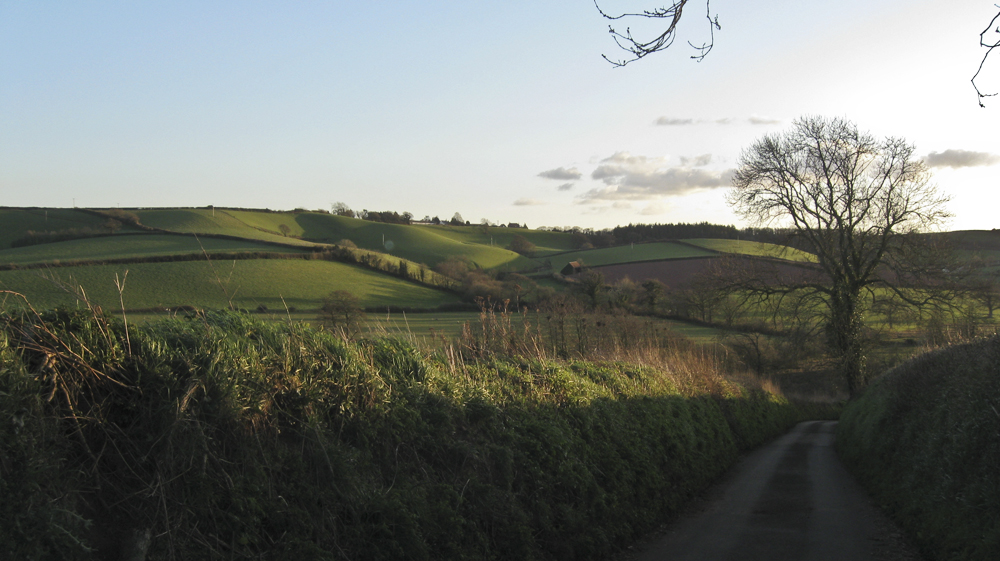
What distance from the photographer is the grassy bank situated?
6.30 metres

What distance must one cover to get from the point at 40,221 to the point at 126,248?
83.0 ft

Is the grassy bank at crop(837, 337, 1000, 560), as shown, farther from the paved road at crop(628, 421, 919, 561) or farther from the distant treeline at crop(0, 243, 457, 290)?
the distant treeline at crop(0, 243, 457, 290)

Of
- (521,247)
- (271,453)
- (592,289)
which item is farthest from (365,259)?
(271,453)

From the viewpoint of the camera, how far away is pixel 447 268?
61.4m

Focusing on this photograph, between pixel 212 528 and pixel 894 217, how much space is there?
3070 cm

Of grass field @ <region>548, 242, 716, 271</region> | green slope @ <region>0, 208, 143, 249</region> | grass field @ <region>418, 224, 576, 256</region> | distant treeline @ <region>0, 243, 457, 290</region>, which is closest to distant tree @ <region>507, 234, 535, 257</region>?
grass field @ <region>418, 224, 576, 256</region>

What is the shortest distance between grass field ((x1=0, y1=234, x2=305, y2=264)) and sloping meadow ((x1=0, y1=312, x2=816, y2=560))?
148ft

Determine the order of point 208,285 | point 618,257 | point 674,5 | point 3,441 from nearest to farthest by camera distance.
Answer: point 3,441, point 674,5, point 208,285, point 618,257

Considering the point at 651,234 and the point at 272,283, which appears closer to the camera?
the point at 272,283

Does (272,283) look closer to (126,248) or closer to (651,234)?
(126,248)

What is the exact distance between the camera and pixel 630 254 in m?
79.0

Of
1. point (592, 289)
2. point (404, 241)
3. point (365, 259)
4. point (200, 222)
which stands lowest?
point (592, 289)

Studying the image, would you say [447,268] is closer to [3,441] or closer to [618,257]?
[618,257]

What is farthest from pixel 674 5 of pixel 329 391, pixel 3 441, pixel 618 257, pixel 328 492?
pixel 618 257
